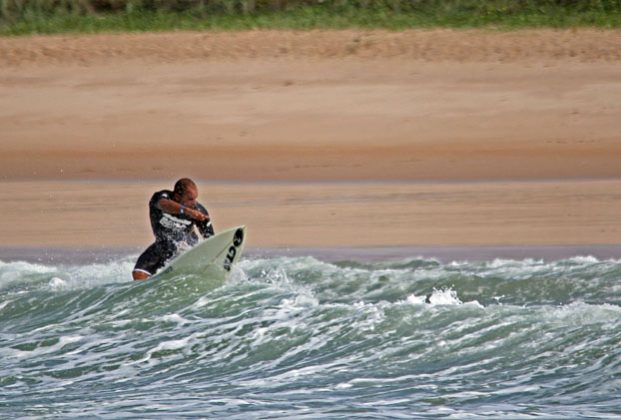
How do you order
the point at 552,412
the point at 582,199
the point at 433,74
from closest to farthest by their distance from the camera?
the point at 552,412 < the point at 582,199 < the point at 433,74

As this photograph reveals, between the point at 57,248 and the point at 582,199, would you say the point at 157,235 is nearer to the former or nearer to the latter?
the point at 57,248

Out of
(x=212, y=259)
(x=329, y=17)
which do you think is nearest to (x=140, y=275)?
(x=212, y=259)

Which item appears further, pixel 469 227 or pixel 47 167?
pixel 47 167

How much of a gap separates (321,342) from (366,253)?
349 cm

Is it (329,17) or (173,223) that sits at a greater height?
(329,17)

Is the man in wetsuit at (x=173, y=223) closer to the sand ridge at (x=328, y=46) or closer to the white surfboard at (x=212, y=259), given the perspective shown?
the white surfboard at (x=212, y=259)

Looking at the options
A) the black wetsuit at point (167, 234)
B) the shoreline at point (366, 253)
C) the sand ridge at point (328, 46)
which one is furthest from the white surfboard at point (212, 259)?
the sand ridge at point (328, 46)

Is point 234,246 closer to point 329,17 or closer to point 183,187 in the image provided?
point 183,187

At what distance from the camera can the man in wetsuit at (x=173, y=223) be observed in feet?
39.8

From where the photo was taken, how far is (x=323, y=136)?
20.9 m

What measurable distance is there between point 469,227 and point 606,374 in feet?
18.4

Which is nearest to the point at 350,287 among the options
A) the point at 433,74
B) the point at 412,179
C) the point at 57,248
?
the point at 57,248

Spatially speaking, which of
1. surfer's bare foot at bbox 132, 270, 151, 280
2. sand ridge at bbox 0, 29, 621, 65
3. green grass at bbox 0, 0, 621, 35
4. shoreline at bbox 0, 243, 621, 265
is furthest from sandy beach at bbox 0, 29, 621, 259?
surfer's bare foot at bbox 132, 270, 151, 280

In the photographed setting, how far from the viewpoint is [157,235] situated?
12.4 metres
